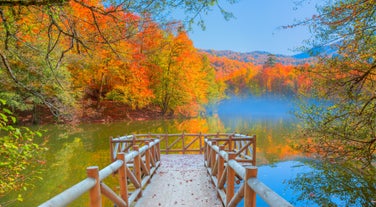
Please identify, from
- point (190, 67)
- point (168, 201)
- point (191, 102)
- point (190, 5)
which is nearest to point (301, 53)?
point (190, 5)

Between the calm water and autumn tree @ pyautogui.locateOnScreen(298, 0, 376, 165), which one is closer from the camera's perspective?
autumn tree @ pyautogui.locateOnScreen(298, 0, 376, 165)

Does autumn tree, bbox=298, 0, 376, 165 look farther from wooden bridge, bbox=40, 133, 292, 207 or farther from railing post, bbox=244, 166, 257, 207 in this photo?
railing post, bbox=244, 166, 257, 207

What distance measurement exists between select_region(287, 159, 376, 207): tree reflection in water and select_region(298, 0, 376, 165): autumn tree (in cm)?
181

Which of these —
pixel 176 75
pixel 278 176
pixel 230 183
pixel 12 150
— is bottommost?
pixel 278 176

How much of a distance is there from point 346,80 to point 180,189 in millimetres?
4558

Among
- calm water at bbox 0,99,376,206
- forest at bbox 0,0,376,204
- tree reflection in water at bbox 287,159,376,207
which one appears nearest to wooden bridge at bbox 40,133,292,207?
forest at bbox 0,0,376,204

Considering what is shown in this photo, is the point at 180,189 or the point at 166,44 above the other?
the point at 166,44

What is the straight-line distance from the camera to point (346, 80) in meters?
4.94

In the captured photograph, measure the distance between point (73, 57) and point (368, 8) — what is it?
9.49 m

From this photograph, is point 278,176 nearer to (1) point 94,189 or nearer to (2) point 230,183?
(2) point 230,183

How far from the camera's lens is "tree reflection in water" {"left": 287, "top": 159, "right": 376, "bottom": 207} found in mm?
6465

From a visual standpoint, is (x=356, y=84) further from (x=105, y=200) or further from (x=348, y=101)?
(x=105, y=200)

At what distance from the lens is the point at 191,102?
2809cm

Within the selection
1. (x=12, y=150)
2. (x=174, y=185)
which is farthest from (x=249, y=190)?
(x=12, y=150)
